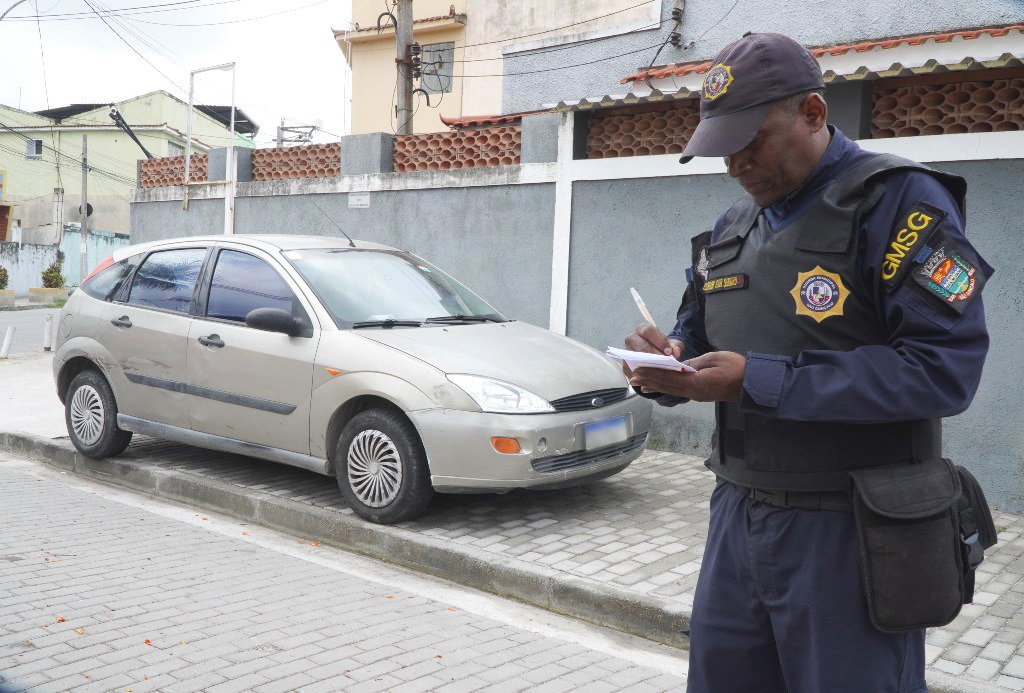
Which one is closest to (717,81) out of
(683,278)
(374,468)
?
(374,468)

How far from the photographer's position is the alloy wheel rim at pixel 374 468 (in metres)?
5.54

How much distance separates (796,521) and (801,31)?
11.0 meters

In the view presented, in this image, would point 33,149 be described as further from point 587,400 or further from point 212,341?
point 587,400

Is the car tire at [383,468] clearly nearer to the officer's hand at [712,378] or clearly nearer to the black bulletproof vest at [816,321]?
the black bulletproof vest at [816,321]

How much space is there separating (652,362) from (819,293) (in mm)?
356

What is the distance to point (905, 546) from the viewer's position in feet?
6.06

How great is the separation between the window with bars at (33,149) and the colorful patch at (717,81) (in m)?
52.8

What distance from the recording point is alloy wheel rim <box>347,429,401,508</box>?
18.2 ft

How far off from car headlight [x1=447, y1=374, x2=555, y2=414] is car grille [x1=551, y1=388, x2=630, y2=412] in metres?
0.10

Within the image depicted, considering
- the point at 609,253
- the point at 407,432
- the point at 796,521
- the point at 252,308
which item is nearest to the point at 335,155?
the point at 609,253

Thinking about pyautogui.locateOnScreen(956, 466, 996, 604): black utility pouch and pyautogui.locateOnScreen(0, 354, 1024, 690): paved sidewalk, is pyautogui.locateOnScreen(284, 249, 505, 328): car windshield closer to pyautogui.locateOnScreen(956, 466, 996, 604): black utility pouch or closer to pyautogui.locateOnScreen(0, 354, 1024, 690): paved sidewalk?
pyautogui.locateOnScreen(0, 354, 1024, 690): paved sidewalk

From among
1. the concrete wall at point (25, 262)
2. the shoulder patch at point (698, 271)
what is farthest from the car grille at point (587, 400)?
the concrete wall at point (25, 262)

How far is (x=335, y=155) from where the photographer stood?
11211 millimetres

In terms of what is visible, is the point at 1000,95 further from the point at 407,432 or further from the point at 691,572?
the point at 407,432
